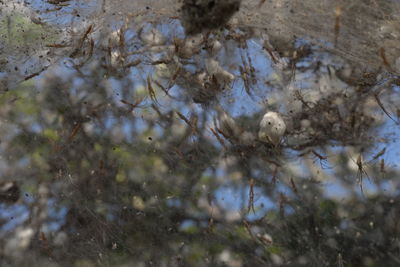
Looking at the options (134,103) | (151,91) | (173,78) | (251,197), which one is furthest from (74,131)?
(251,197)

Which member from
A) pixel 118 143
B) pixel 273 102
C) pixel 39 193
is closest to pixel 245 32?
pixel 273 102

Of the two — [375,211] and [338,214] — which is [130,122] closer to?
[338,214]

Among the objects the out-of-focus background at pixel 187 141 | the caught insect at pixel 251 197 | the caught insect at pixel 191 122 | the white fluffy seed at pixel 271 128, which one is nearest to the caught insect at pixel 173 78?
the out-of-focus background at pixel 187 141

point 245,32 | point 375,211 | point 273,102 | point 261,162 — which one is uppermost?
point 245,32

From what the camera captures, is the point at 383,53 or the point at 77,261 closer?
the point at 383,53

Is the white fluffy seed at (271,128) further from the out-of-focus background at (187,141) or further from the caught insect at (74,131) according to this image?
the caught insect at (74,131)

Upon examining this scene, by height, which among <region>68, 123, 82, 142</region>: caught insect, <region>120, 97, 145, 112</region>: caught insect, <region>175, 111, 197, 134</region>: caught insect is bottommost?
<region>68, 123, 82, 142</region>: caught insect

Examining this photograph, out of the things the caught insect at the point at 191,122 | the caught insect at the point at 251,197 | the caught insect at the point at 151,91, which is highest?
the caught insect at the point at 151,91

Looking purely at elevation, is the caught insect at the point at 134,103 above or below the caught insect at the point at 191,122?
above

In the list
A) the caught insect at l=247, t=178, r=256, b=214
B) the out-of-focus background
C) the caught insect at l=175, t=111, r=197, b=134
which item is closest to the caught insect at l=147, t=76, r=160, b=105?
the out-of-focus background

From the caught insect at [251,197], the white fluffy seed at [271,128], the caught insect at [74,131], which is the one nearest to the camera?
the white fluffy seed at [271,128]

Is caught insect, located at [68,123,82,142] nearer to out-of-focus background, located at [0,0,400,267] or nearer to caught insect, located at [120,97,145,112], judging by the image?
out-of-focus background, located at [0,0,400,267]
